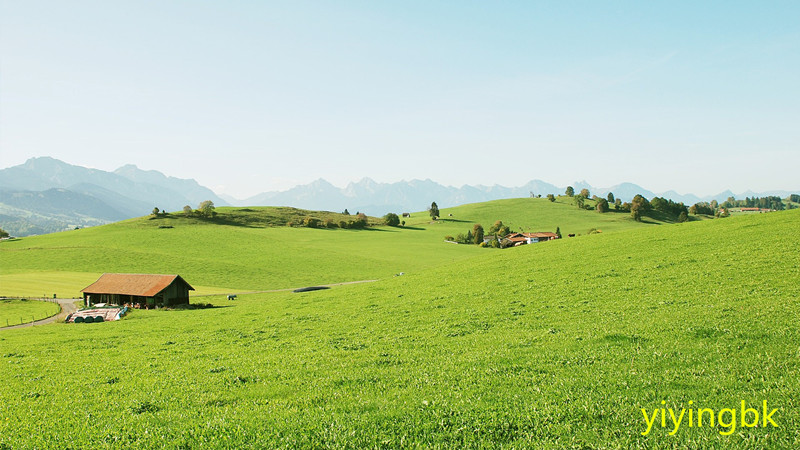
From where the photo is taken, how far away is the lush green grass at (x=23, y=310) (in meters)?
47.1

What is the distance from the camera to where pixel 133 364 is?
19.3 metres

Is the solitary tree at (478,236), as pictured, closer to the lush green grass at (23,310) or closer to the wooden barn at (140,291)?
the wooden barn at (140,291)

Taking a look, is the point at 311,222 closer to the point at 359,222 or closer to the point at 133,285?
the point at 359,222

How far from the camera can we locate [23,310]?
5256 cm

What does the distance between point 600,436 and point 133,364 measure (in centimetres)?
2025

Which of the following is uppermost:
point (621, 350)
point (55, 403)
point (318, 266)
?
point (621, 350)

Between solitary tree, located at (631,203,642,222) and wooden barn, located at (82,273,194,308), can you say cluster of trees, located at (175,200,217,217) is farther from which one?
solitary tree, located at (631,203,642,222)

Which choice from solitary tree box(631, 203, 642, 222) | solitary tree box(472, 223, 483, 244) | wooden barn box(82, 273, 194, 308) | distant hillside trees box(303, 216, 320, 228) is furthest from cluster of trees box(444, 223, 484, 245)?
wooden barn box(82, 273, 194, 308)

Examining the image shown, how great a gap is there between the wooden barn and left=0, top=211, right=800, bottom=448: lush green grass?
2991 cm

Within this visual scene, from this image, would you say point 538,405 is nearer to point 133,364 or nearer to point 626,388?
point 626,388

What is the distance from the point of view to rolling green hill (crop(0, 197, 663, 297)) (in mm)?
82062

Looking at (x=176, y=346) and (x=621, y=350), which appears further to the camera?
(x=176, y=346)

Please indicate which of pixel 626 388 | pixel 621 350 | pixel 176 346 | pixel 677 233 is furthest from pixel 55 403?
pixel 677 233

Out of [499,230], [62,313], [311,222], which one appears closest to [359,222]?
[311,222]
